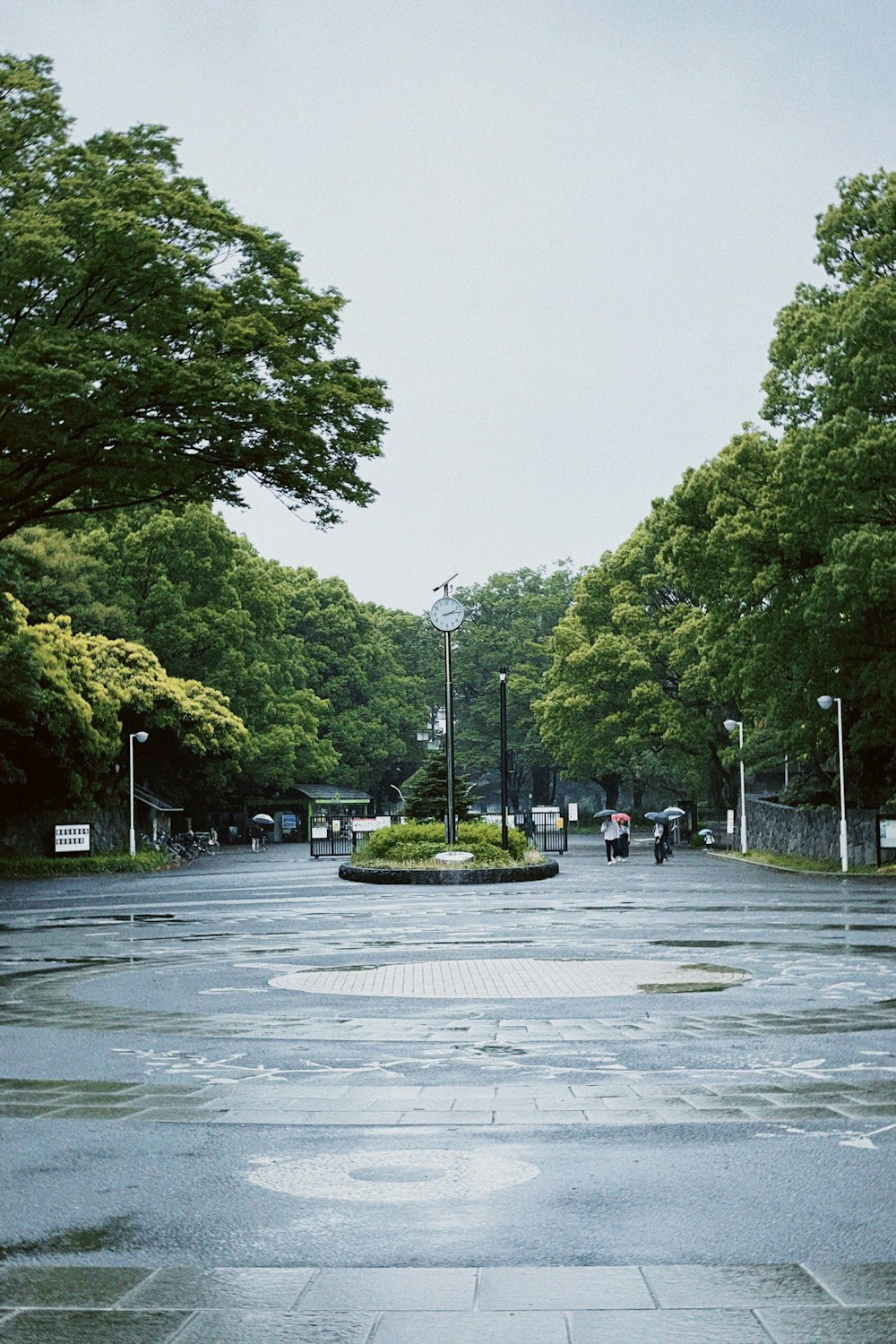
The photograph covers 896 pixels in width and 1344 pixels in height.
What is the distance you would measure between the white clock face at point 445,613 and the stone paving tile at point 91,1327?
30770mm

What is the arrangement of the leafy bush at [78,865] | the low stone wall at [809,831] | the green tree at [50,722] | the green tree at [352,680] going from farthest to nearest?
1. the green tree at [352,680]
2. the leafy bush at [78,865]
3. the green tree at [50,722]
4. the low stone wall at [809,831]

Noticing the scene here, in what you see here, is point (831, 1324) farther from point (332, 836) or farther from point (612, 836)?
point (332, 836)

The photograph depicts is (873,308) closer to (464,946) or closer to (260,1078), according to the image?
(464,946)

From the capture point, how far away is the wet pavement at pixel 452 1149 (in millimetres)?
4215

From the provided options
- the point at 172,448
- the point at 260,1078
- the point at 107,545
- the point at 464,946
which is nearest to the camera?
the point at 260,1078

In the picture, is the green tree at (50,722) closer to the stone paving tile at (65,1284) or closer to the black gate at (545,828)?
the black gate at (545,828)

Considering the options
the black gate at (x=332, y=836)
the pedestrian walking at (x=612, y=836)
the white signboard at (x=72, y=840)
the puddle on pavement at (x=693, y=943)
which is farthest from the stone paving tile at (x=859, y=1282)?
the black gate at (x=332, y=836)

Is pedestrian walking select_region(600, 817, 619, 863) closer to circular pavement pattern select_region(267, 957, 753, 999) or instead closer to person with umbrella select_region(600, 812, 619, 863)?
person with umbrella select_region(600, 812, 619, 863)

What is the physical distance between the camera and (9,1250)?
4.81m

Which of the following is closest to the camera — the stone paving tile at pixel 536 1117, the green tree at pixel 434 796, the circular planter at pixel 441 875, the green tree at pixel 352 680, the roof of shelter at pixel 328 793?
the stone paving tile at pixel 536 1117

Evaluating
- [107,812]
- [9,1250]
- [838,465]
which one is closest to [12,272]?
[9,1250]

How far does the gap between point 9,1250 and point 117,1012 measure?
6459 mm

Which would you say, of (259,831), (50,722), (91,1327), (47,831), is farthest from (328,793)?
(91,1327)

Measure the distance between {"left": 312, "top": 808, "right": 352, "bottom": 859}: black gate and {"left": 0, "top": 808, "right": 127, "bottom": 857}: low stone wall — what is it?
7.72 metres
